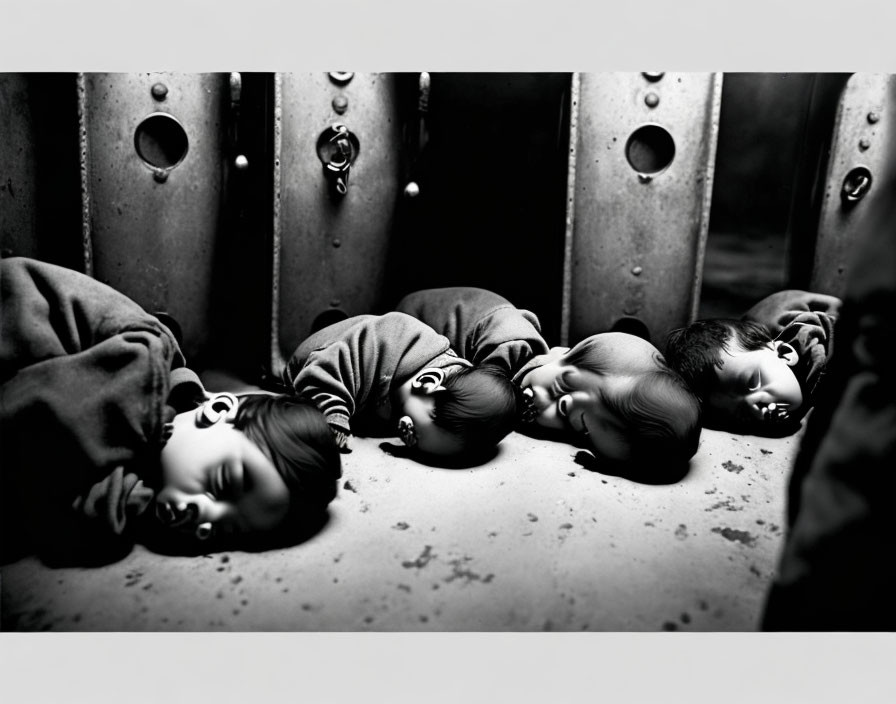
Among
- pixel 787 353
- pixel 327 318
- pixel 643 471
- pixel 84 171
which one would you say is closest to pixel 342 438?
pixel 327 318

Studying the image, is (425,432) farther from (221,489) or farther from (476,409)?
(221,489)

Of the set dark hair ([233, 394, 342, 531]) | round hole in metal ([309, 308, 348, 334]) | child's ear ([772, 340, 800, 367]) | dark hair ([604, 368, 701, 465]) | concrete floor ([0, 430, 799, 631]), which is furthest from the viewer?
round hole in metal ([309, 308, 348, 334])

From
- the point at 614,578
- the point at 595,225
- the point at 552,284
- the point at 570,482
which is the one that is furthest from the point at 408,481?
the point at 595,225

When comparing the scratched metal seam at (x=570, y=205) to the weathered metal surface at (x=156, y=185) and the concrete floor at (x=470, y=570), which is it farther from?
the weathered metal surface at (x=156, y=185)

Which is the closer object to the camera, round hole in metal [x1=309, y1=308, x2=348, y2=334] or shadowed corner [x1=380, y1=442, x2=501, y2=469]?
shadowed corner [x1=380, y1=442, x2=501, y2=469]

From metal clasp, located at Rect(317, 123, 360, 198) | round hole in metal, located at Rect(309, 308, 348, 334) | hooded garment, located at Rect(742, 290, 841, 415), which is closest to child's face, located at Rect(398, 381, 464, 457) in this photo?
round hole in metal, located at Rect(309, 308, 348, 334)

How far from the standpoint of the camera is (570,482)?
0.98 m

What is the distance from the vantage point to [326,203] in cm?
128

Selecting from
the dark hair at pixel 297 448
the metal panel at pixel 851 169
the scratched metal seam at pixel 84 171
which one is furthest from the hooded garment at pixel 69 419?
the metal panel at pixel 851 169

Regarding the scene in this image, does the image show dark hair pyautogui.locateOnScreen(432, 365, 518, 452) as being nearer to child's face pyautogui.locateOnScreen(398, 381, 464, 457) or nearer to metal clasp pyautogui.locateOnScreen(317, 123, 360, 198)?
child's face pyautogui.locateOnScreen(398, 381, 464, 457)

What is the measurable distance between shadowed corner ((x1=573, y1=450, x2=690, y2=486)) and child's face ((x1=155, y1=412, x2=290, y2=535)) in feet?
1.70

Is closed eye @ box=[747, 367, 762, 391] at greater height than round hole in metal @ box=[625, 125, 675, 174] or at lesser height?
lesser

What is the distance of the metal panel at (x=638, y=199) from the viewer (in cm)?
131

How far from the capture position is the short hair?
47.2 inches
